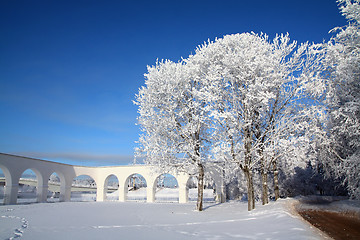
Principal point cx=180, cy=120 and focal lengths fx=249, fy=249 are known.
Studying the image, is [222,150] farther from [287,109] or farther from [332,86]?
Result: [332,86]

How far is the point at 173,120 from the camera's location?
47.3 ft

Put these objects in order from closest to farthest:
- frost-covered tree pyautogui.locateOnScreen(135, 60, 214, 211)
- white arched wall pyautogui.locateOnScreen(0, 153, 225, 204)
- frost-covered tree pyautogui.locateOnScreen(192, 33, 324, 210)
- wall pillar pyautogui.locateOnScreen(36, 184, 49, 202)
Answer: frost-covered tree pyautogui.locateOnScreen(192, 33, 324, 210), frost-covered tree pyautogui.locateOnScreen(135, 60, 214, 211), white arched wall pyautogui.locateOnScreen(0, 153, 225, 204), wall pillar pyautogui.locateOnScreen(36, 184, 49, 202)

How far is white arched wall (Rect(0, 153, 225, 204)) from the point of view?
19.3 meters

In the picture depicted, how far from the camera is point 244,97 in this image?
1277cm

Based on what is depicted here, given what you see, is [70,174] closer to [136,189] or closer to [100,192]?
[100,192]

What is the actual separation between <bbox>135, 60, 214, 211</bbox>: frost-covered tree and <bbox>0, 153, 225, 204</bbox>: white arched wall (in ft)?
5.14

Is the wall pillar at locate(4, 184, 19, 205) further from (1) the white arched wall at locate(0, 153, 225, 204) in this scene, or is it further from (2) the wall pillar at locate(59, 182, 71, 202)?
(2) the wall pillar at locate(59, 182, 71, 202)

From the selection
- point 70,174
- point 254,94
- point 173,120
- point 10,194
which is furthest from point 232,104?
point 70,174

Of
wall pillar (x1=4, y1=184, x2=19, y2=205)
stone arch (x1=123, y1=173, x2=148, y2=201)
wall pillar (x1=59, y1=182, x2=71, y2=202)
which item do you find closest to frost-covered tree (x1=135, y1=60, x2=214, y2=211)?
wall pillar (x1=4, y1=184, x2=19, y2=205)

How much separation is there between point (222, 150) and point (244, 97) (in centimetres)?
308

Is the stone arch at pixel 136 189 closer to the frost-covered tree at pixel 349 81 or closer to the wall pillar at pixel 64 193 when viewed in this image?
the wall pillar at pixel 64 193

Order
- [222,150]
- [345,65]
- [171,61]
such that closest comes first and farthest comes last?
[345,65] < [222,150] < [171,61]

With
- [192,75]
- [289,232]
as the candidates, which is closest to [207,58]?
[192,75]

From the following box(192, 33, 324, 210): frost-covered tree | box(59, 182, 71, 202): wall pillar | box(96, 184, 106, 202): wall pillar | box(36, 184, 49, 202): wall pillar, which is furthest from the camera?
box(96, 184, 106, 202): wall pillar
